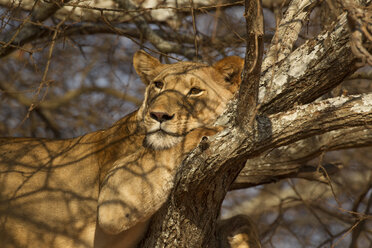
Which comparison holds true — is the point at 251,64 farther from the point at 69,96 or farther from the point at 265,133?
the point at 69,96

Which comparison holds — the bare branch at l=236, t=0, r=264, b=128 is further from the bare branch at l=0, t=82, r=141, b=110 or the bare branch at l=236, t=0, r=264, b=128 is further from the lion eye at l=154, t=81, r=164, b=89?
the bare branch at l=0, t=82, r=141, b=110

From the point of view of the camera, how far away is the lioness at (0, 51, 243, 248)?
2.95 m

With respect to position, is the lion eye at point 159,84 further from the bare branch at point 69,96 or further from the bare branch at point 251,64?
the bare branch at point 69,96

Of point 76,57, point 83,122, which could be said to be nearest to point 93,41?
point 76,57

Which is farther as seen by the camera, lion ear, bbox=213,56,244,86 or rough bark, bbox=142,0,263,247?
lion ear, bbox=213,56,244,86

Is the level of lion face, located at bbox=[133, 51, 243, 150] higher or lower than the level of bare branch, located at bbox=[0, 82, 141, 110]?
lower

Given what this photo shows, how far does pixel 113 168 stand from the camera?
3.15 m

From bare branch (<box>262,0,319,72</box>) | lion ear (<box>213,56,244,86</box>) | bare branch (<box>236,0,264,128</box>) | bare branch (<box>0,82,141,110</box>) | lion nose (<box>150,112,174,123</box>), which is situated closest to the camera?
bare branch (<box>236,0,264,128</box>)

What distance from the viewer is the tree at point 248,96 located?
236 cm

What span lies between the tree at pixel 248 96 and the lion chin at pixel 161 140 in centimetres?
31

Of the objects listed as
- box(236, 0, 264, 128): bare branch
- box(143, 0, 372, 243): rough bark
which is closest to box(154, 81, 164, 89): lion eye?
box(143, 0, 372, 243): rough bark

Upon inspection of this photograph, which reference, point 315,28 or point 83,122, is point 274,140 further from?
point 83,122

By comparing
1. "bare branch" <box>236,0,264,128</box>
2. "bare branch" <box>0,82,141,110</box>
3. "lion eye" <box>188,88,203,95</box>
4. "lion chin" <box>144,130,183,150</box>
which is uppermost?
"bare branch" <box>0,82,141,110</box>

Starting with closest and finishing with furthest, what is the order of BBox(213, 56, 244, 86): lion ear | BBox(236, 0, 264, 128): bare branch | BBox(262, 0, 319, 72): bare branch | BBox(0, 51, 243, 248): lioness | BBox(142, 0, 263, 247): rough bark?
BBox(236, 0, 264, 128): bare branch → BBox(142, 0, 263, 247): rough bark → BBox(0, 51, 243, 248): lioness → BBox(262, 0, 319, 72): bare branch → BBox(213, 56, 244, 86): lion ear
